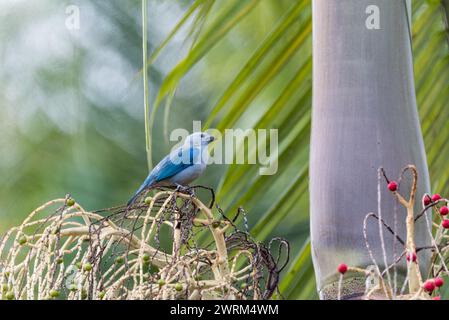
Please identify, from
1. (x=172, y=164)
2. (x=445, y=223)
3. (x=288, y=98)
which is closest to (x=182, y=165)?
(x=172, y=164)

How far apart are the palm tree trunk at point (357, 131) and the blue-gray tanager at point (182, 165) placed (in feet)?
2.42

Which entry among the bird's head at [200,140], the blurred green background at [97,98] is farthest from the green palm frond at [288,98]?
the blurred green background at [97,98]

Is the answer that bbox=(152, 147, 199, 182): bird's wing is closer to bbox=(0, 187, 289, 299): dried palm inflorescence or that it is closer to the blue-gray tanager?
the blue-gray tanager

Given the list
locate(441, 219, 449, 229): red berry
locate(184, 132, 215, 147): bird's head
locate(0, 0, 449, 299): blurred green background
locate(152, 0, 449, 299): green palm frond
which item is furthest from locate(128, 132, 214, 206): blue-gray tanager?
locate(0, 0, 449, 299): blurred green background

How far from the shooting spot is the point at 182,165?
2137 millimetres

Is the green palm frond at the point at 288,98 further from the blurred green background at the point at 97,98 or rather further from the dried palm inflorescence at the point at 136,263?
the blurred green background at the point at 97,98

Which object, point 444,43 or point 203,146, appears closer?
point 444,43

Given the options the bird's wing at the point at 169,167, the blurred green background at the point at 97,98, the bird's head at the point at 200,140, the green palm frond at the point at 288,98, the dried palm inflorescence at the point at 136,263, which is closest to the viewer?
the dried palm inflorescence at the point at 136,263

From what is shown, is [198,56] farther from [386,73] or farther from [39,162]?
[39,162]

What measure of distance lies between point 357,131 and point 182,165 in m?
0.84

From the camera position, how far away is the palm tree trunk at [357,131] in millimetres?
1325
